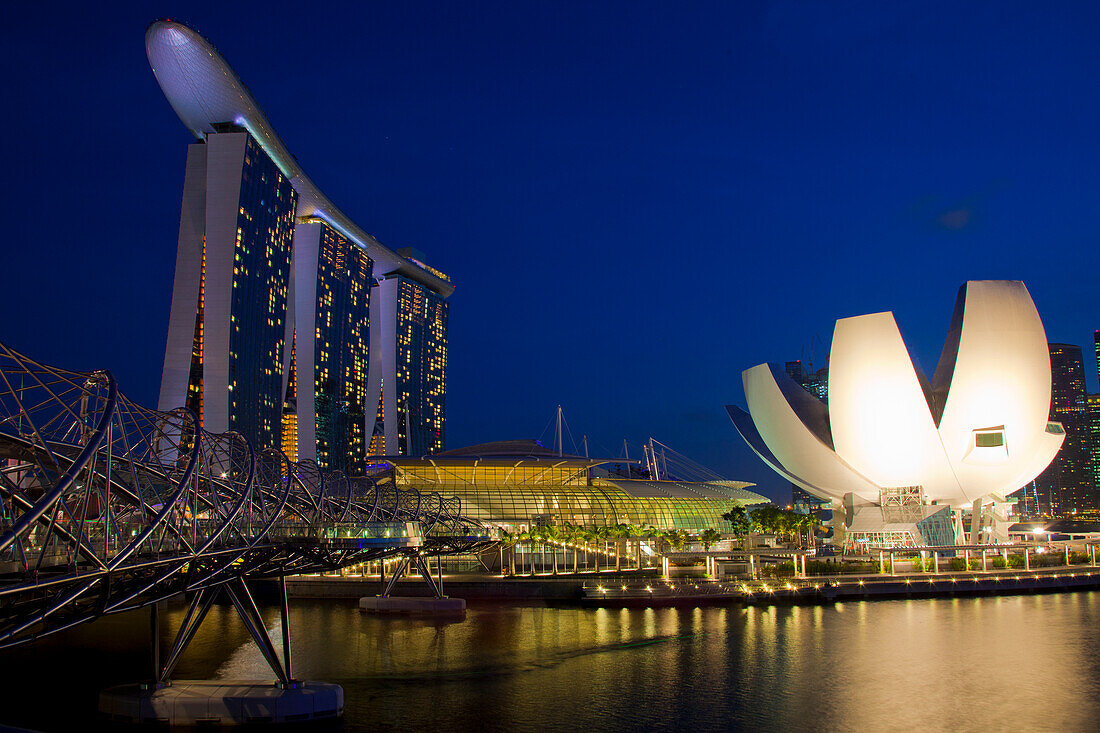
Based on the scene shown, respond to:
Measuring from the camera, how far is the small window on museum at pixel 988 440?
2334 inches

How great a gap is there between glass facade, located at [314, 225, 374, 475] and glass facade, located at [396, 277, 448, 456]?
810cm

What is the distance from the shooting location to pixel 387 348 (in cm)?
14462

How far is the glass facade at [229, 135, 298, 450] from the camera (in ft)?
263

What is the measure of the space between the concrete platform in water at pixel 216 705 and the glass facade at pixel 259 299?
59.8 m

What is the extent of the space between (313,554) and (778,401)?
47574 millimetres

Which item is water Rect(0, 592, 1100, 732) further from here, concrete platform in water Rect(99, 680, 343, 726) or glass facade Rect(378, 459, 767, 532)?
glass facade Rect(378, 459, 767, 532)

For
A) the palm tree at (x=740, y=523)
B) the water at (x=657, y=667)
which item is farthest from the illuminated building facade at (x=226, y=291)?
the palm tree at (x=740, y=523)

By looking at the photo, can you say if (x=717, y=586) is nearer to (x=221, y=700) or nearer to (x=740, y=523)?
(x=740, y=523)

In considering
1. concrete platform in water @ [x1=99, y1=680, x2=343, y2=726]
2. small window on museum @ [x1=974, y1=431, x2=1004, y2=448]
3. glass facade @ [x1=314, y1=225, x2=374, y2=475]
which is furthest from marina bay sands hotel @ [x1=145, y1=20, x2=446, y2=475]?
concrete platform in water @ [x1=99, y1=680, x2=343, y2=726]

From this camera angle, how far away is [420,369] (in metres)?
155

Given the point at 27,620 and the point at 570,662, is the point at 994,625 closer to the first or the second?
the point at 570,662

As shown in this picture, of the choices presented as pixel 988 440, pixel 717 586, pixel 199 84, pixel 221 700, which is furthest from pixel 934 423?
pixel 199 84

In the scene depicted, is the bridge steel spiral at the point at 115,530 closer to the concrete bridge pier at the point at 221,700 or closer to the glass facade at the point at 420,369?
the concrete bridge pier at the point at 221,700

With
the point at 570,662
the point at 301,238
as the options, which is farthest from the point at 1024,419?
the point at 301,238
